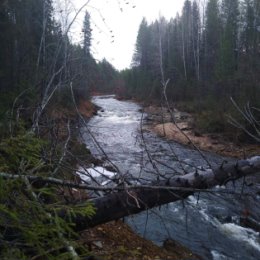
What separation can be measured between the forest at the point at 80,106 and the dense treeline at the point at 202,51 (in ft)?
0.51

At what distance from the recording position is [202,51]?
1656 inches

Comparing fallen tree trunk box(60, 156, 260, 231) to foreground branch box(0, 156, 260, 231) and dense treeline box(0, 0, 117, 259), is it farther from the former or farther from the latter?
dense treeline box(0, 0, 117, 259)

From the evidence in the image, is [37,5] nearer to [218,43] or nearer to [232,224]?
[232,224]

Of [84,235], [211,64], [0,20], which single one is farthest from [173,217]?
[211,64]

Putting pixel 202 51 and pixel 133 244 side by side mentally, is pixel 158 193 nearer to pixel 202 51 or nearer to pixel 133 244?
pixel 133 244

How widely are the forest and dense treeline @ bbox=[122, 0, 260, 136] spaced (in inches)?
6.1

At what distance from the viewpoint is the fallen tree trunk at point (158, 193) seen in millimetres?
3355

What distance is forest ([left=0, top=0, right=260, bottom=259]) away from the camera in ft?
6.85

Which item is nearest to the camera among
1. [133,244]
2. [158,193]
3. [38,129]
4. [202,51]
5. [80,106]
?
[158,193]

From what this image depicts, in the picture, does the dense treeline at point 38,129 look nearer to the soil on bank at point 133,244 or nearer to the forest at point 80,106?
the forest at point 80,106

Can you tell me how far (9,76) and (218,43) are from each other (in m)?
29.7

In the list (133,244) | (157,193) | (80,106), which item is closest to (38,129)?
(157,193)

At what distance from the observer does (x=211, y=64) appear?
127 ft

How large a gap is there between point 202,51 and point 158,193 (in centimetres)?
4086
